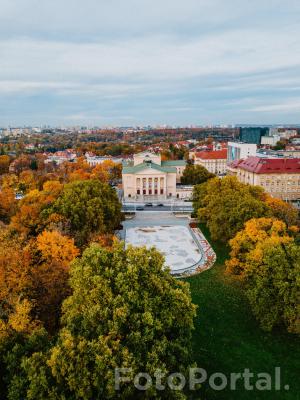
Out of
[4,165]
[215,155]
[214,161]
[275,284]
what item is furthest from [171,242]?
[4,165]

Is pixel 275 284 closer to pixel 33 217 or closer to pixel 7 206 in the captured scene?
pixel 33 217

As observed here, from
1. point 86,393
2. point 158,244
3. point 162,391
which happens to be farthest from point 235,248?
point 86,393

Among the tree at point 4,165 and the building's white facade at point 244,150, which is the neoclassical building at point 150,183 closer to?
the building's white facade at point 244,150

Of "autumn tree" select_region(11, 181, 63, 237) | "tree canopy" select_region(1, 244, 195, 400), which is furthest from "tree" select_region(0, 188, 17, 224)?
"tree canopy" select_region(1, 244, 195, 400)

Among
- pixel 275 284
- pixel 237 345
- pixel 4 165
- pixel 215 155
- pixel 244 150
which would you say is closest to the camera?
pixel 275 284

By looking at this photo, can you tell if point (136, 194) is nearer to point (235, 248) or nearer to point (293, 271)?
point (235, 248)

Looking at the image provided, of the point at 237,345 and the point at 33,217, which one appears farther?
the point at 33,217

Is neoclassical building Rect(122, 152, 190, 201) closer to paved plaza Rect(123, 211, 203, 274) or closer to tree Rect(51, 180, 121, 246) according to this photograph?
paved plaza Rect(123, 211, 203, 274)

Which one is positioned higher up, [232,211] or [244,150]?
[244,150]
